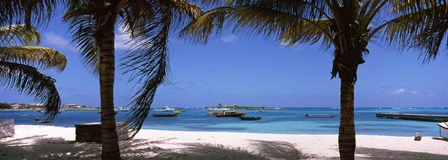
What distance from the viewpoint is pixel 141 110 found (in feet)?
18.5

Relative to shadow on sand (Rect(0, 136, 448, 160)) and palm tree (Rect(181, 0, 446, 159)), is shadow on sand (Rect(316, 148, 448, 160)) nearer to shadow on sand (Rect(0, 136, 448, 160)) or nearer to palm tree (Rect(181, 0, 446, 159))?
shadow on sand (Rect(0, 136, 448, 160))

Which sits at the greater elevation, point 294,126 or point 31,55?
point 31,55

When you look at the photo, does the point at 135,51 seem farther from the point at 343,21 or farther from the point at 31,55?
the point at 31,55

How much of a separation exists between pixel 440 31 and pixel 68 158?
7.72m

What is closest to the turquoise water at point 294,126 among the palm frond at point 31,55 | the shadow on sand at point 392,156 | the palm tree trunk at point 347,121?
the palm frond at point 31,55

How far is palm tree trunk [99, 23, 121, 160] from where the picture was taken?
609cm

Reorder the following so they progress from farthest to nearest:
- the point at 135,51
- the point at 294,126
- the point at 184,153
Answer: the point at 294,126, the point at 184,153, the point at 135,51

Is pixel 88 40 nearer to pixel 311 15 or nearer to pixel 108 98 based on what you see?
pixel 108 98

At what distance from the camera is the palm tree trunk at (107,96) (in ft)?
20.0

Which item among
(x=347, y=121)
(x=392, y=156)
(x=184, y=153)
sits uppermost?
(x=347, y=121)

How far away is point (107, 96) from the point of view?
6.10 metres

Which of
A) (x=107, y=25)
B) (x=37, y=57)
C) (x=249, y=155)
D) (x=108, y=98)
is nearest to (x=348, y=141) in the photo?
(x=249, y=155)

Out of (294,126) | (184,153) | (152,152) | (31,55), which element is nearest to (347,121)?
(184,153)

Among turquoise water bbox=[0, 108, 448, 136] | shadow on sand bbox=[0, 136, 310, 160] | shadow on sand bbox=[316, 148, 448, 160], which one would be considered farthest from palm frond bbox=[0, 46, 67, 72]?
shadow on sand bbox=[316, 148, 448, 160]
